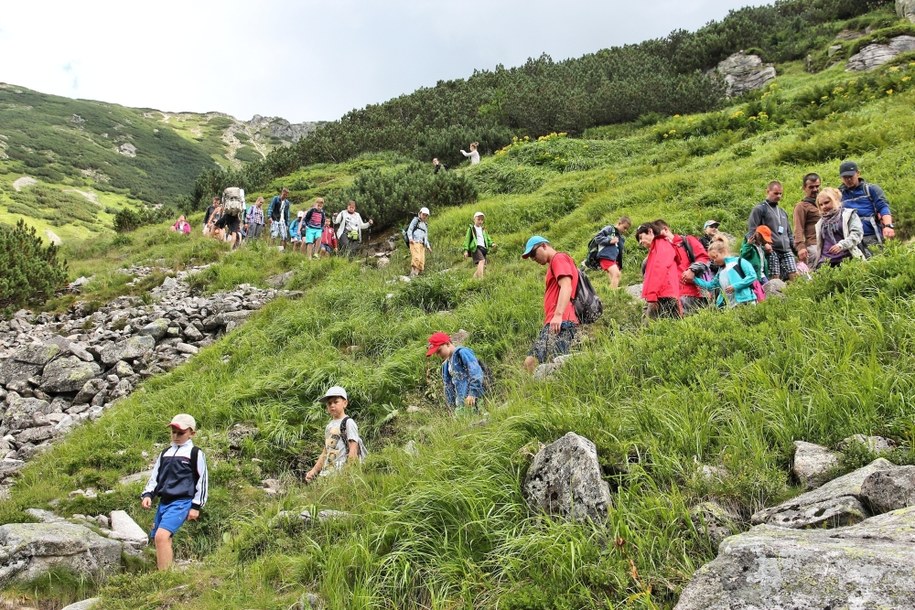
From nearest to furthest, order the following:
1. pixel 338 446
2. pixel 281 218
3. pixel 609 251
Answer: pixel 338 446
pixel 609 251
pixel 281 218

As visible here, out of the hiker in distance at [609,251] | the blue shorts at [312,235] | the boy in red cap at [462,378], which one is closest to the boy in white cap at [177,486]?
the boy in red cap at [462,378]

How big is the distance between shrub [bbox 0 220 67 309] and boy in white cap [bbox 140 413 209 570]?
32.9ft

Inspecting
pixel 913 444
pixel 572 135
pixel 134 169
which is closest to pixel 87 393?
pixel 913 444

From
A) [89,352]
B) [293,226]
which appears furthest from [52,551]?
[293,226]

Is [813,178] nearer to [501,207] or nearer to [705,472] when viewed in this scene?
[705,472]

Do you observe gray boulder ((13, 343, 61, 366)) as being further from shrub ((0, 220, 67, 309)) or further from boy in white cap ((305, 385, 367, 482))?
boy in white cap ((305, 385, 367, 482))

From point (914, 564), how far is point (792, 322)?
2.97 metres

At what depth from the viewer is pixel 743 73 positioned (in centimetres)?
2900

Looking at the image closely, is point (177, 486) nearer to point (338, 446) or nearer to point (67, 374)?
point (338, 446)

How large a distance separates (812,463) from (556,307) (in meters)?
3.21

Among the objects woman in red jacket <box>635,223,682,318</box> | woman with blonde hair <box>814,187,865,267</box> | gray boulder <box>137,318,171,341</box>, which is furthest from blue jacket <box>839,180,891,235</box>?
gray boulder <box>137,318,171,341</box>

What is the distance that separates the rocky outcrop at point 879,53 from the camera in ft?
72.0

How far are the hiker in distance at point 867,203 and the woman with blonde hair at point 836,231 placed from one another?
0.14m

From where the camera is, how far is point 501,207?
1623 centimetres
